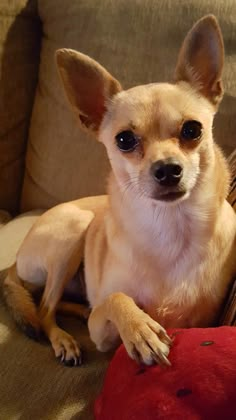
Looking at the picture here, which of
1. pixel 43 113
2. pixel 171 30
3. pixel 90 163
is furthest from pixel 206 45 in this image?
pixel 43 113

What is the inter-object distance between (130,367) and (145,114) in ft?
1.71

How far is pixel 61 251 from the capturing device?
1419 mm

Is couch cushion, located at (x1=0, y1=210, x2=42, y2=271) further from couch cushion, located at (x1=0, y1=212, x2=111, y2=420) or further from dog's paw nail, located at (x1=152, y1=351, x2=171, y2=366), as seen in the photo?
dog's paw nail, located at (x1=152, y1=351, x2=171, y2=366)

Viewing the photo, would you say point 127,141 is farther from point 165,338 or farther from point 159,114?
point 165,338

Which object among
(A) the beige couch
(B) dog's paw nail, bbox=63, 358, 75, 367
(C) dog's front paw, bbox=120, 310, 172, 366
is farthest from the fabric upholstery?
(C) dog's front paw, bbox=120, 310, 172, 366

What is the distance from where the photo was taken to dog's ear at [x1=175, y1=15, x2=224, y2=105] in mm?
1107

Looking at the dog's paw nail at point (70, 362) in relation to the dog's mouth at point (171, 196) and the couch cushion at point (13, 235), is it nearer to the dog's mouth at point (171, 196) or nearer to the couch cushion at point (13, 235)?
the dog's mouth at point (171, 196)

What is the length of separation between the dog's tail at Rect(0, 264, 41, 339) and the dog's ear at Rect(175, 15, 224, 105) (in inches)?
27.6

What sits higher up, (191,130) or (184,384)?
(191,130)

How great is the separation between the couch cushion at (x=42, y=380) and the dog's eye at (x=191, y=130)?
0.54 m

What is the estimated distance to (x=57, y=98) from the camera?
5.75 ft

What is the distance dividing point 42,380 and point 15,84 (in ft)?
3.81

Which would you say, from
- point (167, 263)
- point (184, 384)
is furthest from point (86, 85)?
point (184, 384)

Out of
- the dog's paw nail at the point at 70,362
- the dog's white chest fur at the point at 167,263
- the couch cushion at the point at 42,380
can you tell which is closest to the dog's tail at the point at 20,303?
the couch cushion at the point at 42,380
